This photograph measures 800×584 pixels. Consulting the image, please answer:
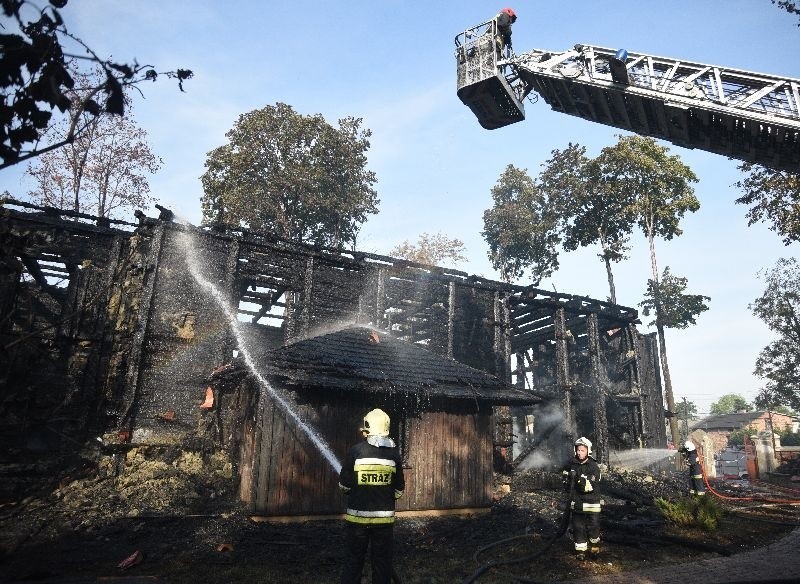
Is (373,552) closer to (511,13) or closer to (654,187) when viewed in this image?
(511,13)

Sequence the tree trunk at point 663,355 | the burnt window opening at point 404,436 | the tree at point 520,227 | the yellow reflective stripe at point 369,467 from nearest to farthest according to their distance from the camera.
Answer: the yellow reflective stripe at point 369,467 < the burnt window opening at point 404,436 < the tree trunk at point 663,355 < the tree at point 520,227

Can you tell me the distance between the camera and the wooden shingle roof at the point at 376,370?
10.2m

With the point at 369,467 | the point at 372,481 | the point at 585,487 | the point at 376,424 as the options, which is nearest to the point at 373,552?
the point at 372,481

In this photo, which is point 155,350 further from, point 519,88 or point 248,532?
point 519,88

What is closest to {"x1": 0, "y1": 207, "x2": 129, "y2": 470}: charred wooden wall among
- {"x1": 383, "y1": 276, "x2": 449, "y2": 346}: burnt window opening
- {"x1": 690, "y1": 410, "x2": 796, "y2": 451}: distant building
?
{"x1": 383, "y1": 276, "x2": 449, "y2": 346}: burnt window opening

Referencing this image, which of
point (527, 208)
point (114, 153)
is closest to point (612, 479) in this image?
point (527, 208)

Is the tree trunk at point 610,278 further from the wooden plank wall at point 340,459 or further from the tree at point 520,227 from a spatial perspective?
the wooden plank wall at point 340,459

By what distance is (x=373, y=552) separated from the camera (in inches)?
213

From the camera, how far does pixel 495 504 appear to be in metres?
12.9

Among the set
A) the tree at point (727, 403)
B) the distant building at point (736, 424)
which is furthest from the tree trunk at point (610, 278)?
the tree at point (727, 403)

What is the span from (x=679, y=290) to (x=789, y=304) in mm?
17926

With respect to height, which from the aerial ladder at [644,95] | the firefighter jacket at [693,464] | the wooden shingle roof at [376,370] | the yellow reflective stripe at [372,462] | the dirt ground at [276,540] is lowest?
the dirt ground at [276,540]

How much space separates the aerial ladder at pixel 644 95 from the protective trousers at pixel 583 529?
23.4 feet

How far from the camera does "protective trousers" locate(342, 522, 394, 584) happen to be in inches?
209
